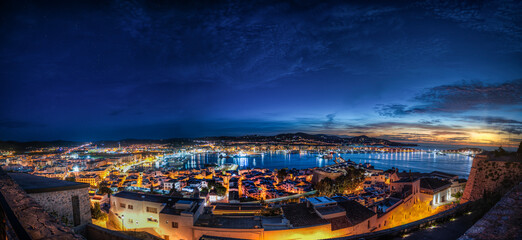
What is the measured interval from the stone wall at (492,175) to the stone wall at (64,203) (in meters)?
9.71

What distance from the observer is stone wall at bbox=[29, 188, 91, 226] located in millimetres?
4051

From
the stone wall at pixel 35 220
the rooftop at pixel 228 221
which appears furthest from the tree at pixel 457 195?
the stone wall at pixel 35 220

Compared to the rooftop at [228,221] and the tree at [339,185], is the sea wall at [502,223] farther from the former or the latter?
the tree at [339,185]

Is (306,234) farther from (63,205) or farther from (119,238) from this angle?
(63,205)

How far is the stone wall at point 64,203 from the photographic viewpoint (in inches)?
159

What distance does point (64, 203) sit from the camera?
4328mm

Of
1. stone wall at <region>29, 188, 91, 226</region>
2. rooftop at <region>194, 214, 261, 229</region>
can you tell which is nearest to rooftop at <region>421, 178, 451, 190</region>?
rooftop at <region>194, 214, 261, 229</region>

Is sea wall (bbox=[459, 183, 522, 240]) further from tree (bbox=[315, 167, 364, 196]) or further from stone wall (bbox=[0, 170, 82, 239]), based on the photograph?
tree (bbox=[315, 167, 364, 196])

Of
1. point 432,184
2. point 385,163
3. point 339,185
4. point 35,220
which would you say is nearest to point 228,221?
point 35,220

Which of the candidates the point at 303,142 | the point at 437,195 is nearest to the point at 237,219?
the point at 437,195

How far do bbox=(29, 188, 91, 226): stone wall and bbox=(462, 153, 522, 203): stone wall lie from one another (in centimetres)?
971

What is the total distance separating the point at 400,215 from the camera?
943cm

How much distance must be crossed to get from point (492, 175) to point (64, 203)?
10705mm

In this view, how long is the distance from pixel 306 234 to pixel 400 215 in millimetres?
5373
